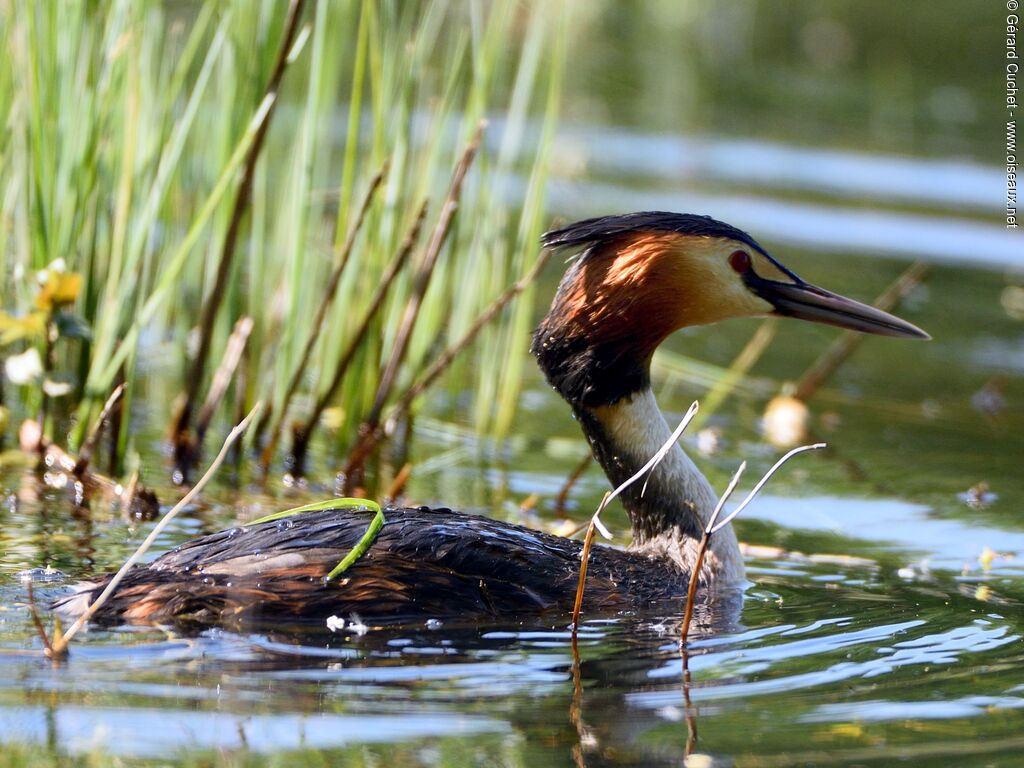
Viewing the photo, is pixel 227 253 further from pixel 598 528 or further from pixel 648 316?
pixel 598 528

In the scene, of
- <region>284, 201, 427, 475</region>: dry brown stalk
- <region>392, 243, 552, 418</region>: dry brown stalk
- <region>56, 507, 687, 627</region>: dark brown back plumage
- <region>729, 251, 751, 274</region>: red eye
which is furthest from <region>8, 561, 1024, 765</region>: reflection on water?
<region>284, 201, 427, 475</region>: dry brown stalk

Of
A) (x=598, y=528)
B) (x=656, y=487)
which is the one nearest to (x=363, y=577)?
(x=598, y=528)

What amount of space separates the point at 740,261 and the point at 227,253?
1.91 meters

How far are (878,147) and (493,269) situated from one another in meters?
8.19

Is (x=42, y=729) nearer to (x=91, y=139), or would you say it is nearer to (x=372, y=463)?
(x=91, y=139)

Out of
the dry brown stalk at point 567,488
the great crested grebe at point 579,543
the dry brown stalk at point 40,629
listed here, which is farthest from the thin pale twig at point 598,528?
the dry brown stalk at point 567,488

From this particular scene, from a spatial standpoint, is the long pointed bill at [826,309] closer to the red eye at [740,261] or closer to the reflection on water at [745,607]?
the red eye at [740,261]

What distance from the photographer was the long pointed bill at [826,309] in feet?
17.9

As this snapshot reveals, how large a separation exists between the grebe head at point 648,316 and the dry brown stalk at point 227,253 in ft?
4.15

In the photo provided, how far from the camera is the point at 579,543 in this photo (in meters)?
5.10

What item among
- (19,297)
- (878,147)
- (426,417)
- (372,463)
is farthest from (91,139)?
(878,147)

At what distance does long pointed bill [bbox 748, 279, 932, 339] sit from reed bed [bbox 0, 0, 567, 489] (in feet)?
4.17

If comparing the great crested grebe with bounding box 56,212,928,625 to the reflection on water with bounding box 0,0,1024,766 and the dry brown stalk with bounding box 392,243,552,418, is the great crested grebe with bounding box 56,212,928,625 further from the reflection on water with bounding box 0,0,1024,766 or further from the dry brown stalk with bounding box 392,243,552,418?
the dry brown stalk with bounding box 392,243,552,418

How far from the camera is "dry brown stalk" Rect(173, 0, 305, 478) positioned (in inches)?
224
